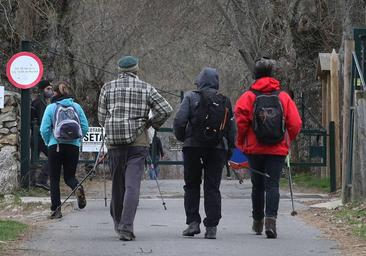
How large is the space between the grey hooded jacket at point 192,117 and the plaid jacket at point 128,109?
0.61 feet

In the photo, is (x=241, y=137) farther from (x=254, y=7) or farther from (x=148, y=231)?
(x=254, y=7)

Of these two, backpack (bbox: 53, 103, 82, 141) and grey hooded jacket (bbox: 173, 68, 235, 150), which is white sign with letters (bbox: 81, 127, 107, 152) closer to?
backpack (bbox: 53, 103, 82, 141)

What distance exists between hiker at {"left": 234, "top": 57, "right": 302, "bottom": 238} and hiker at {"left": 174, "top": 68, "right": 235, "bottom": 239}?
17cm

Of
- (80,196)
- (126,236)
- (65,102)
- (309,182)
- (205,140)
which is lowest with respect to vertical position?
(309,182)

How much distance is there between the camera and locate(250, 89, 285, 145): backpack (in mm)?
9789

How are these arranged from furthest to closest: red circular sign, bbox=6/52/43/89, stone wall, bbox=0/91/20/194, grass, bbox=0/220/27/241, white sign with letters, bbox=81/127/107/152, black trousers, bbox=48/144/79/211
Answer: white sign with letters, bbox=81/127/107/152
red circular sign, bbox=6/52/43/89
stone wall, bbox=0/91/20/194
black trousers, bbox=48/144/79/211
grass, bbox=0/220/27/241

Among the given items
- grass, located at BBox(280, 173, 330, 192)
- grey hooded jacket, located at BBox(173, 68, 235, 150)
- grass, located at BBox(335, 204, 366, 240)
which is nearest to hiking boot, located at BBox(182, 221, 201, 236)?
grey hooded jacket, located at BBox(173, 68, 235, 150)

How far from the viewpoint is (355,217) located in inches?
455

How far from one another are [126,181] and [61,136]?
2.48 m

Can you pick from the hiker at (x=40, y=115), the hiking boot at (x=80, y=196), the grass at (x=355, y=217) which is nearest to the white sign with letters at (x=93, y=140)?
the hiker at (x=40, y=115)

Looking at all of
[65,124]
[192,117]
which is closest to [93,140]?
[65,124]

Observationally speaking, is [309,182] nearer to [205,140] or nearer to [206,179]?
[206,179]

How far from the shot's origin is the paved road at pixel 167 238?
29.3ft

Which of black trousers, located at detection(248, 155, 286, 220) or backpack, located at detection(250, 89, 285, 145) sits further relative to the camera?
black trousers, located at detection(248, 155, 286, 220)
